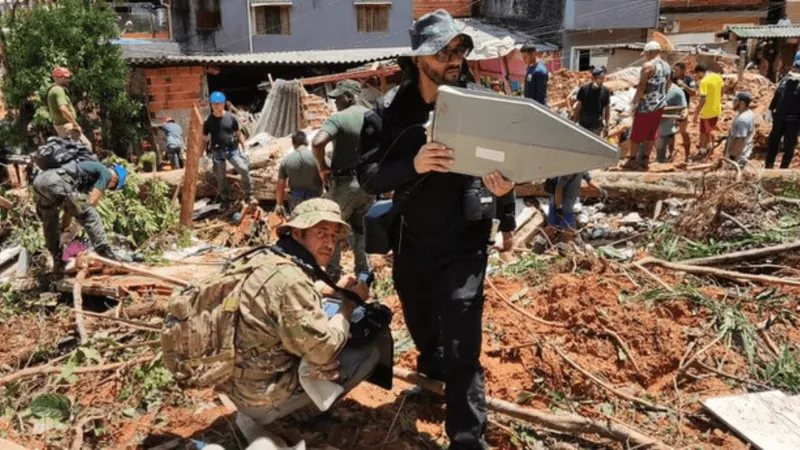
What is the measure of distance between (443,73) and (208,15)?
760 inches

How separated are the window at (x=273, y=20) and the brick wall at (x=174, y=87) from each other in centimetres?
488

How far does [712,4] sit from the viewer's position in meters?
27.7

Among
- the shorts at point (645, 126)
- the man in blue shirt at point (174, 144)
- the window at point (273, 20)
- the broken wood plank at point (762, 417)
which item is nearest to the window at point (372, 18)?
the window at point (273, 20)

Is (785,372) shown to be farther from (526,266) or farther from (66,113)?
(66,113)

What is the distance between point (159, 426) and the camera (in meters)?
3.54

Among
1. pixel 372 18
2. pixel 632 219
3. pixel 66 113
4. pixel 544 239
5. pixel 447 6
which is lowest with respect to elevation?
pixel 544 239

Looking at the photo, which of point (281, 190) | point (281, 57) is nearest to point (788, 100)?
point (281, 190)

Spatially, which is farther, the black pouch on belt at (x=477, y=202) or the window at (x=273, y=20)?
the window at (x=273, y=20)

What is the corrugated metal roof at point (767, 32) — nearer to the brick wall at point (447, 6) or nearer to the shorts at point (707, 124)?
the brick wall at point (447, 6)

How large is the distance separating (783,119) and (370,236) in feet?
25.7

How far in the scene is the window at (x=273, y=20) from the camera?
66.6 ft

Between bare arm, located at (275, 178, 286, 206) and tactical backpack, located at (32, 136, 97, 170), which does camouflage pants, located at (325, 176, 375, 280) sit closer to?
bare arm, located at (275, 178, 286, 206)

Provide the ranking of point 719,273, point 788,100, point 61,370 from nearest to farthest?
point 61,370, point 719,273, point 788,100

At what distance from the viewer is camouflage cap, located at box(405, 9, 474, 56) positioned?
2707 mm
